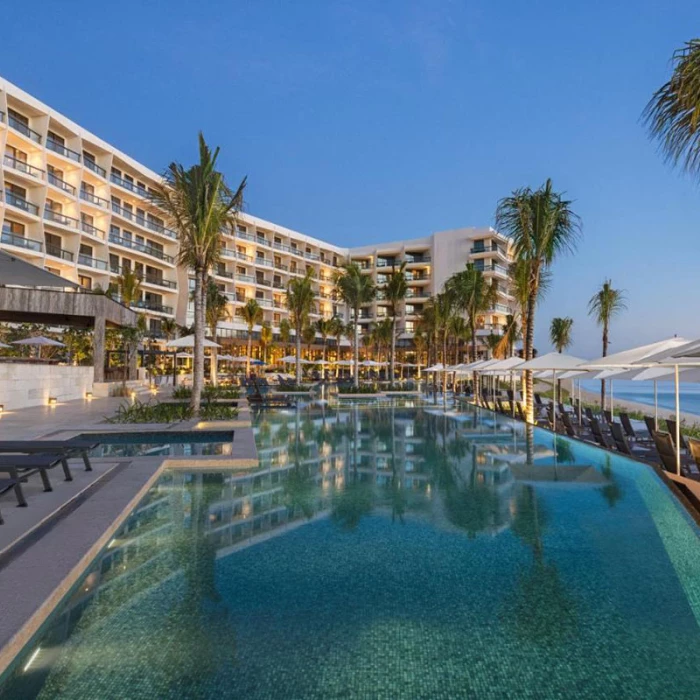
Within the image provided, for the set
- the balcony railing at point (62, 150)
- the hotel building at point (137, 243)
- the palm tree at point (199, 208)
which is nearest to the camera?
the palm tree at point (199, 208)

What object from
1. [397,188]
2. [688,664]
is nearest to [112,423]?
[688,664]

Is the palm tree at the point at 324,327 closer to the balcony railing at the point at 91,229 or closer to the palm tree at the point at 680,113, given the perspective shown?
the balcony railing at the point at 91,229

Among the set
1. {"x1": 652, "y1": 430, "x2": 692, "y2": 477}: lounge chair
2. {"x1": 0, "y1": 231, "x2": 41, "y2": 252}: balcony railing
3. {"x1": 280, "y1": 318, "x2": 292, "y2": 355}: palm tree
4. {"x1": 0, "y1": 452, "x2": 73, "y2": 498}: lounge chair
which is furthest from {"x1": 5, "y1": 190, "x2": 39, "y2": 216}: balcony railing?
{"x1": 652, "y1": 430, "x2": 692, "y2": 477}: lounge chair

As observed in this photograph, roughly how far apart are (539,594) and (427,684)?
1.62 m

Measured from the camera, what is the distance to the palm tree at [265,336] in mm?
56344

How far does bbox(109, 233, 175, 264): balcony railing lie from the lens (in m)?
43.6

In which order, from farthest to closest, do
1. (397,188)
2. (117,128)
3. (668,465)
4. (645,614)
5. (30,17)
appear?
(117,128)
(397,188)
(30,17)
(668,465)
(645,614)

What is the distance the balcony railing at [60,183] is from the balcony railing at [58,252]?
4304 millimetres

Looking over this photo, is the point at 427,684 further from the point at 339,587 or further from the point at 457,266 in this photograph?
the point at 457,266

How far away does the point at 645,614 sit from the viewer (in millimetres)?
3896

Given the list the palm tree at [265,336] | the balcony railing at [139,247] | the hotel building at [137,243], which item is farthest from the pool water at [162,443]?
the palm tree at [265,336]

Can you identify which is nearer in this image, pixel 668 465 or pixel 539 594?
pixel 539 594

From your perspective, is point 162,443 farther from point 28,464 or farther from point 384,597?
point 384,597

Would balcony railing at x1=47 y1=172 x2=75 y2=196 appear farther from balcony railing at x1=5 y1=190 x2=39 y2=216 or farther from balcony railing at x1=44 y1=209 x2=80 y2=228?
balcony railing at x1=5 y1=190 x2=39 y2=216
